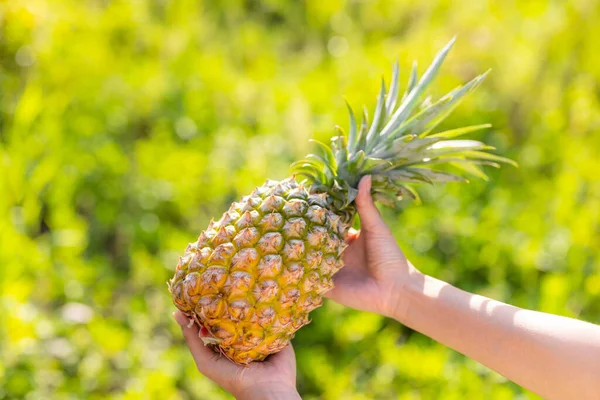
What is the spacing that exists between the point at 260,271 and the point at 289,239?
→ 0.44ft

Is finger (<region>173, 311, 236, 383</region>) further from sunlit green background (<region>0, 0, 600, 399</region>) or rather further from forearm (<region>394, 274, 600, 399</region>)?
sunlit green background (<region>0, 0, 600, 399</region>)

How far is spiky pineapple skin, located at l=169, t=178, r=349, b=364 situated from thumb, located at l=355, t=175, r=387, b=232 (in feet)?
0.50

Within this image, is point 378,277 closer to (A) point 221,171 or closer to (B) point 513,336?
(B) point 513,336

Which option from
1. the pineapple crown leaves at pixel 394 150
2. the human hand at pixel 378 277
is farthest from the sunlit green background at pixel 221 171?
the human hand at pixel 378 277

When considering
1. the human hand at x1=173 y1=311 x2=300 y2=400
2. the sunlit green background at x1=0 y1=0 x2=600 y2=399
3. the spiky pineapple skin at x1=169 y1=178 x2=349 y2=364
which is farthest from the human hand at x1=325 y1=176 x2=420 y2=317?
the sunlit green background at x1=0 y1=0 x2=600 y2=399

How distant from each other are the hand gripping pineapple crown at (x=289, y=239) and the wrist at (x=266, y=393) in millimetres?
90

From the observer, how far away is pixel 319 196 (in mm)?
1802

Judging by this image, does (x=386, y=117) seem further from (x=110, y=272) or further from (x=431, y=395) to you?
(x=110, y=272)

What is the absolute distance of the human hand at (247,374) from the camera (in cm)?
171


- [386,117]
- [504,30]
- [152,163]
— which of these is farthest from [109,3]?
[386,117]

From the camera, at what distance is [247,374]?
1727 mm

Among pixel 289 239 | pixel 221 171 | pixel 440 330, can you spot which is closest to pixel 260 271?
pixel 289 239

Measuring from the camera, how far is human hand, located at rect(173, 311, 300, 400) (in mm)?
1706

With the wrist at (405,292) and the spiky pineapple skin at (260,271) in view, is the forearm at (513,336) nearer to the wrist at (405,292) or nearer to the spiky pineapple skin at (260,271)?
the wrist at (405,292)
